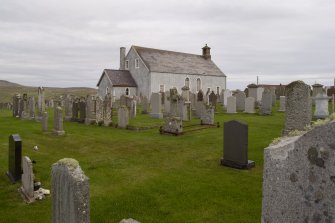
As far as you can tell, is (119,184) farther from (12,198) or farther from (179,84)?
(179,84)

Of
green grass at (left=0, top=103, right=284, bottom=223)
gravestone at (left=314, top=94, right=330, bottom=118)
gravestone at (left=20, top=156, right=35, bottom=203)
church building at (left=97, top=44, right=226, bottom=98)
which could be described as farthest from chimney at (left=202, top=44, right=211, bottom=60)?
gravestone at (left=20, top=156, right=35, bottom=203)

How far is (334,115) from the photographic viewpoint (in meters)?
2.58

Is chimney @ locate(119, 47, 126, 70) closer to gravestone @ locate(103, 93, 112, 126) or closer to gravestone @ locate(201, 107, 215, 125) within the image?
gravestone @ locate(103, 93, 112, 126)

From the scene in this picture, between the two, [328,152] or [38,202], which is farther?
[38,202]

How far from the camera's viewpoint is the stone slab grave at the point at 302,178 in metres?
2.53

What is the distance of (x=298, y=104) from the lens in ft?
34.2

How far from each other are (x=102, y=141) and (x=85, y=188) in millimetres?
10973

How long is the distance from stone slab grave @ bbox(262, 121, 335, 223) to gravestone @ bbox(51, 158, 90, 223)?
90.4 inches

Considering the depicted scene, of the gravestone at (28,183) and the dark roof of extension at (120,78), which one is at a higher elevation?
the dark roof of extension at (120,78)

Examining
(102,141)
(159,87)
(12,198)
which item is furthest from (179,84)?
(12,198)

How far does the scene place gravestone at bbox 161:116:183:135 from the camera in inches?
629

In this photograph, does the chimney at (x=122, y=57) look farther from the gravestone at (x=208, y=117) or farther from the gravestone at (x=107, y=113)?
the gravestone at (x=208, y=117)

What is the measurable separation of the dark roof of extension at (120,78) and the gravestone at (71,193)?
38.1 metres

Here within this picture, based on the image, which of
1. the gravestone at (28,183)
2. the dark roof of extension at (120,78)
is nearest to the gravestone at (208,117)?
the gravestone at (28,183)
